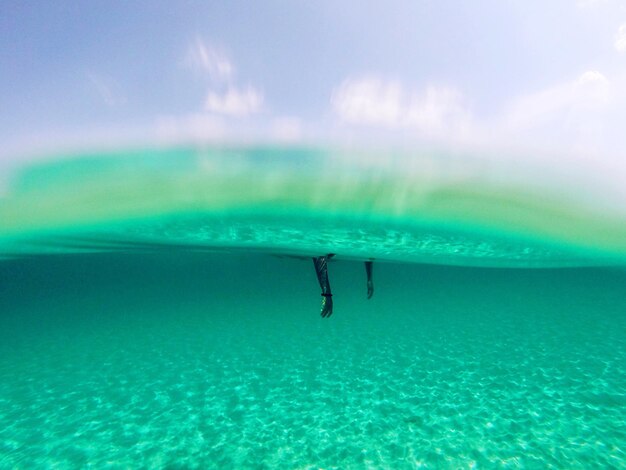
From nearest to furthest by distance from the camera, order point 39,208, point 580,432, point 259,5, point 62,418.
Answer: point 259,5
point 580,432
point 62,418
point 39,208

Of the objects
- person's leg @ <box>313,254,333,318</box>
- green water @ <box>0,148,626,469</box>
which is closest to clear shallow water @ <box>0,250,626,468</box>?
green water @ <box>0,148,626,469</box>

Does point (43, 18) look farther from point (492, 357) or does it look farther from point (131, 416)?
point (492, 357)

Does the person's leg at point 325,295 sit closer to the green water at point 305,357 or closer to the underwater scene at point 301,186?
the underwater scene at point 301,186

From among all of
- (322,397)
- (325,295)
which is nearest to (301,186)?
(325,295)

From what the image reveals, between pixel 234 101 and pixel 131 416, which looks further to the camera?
pixel 131 416

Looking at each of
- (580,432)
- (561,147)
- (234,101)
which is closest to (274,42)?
(234,101)

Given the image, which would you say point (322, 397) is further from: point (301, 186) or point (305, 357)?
point (301, 186)

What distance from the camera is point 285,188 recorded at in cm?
909

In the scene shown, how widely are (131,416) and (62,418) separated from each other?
168cm

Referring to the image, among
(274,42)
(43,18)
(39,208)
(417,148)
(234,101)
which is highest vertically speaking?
(43,18)

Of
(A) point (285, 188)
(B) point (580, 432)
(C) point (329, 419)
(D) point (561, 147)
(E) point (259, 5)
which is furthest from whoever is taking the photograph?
(A) point (285, 188)

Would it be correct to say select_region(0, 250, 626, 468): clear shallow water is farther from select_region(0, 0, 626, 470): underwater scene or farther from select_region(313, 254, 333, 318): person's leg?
select_region(313, 254, 333, 318): person's leg

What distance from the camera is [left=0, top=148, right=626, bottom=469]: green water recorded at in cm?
612

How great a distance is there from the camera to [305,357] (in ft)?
36.4
